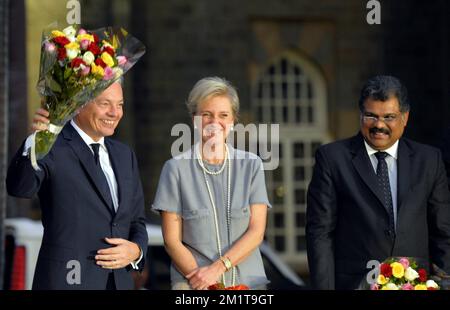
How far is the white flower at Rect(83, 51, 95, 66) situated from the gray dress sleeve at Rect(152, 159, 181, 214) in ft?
2.82

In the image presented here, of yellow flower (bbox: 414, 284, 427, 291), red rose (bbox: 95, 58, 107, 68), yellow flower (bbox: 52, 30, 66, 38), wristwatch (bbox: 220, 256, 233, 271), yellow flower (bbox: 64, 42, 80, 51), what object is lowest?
wristwatch (bbox: 220, 256, 233, 271)

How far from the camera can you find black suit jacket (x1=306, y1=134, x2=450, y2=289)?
5.58 m

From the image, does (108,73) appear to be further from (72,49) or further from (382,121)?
(382,121)

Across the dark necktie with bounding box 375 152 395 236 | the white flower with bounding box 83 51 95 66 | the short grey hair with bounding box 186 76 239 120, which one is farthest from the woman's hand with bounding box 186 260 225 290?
the white flower with bounding box 83 51 95 66

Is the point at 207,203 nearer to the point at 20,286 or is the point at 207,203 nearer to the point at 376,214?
the point at 376,214

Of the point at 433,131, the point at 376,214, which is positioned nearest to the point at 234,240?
the point at 376,214

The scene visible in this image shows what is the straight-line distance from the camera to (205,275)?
553 cm

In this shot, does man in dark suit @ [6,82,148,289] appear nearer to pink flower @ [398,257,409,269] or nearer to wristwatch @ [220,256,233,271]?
wristwatch @ [220,256,233,271]

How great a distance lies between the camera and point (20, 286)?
26.8 ft

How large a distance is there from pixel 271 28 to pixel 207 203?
11.7 m

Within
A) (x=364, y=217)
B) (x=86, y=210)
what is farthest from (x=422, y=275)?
(x=86, y=210)

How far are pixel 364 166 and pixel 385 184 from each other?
0.49ft

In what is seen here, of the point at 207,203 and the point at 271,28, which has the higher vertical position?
the point at 271,28
